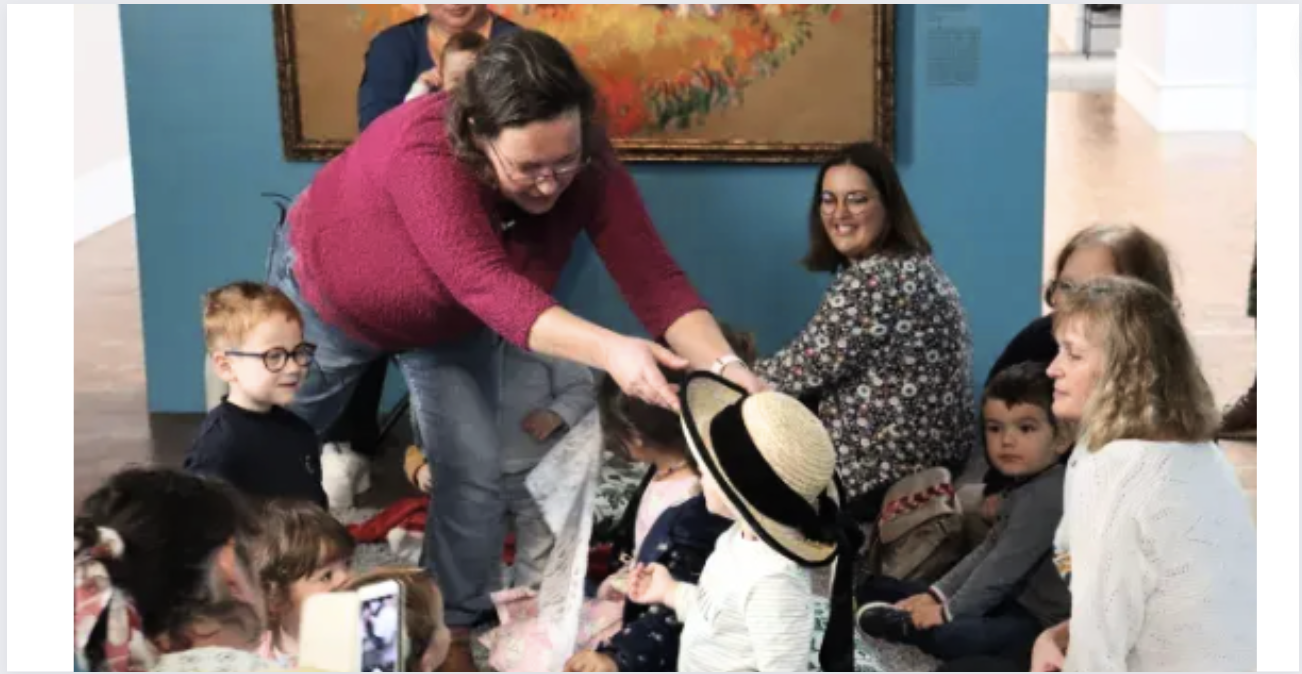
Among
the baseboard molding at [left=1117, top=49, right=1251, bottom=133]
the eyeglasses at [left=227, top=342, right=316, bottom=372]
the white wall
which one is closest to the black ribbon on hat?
the eyeglasses at [left=227, top=342, right=316, bottom=372]

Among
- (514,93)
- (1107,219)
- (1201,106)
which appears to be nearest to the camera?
(514,93)

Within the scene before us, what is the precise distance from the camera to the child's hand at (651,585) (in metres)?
2.65

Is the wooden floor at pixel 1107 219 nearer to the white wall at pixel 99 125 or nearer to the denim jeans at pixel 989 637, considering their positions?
the white wall at pixel 99 125

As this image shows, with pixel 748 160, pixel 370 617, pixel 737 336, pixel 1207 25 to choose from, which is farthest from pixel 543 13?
pixel 1207 25

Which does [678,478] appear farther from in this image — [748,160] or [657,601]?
[748,160]

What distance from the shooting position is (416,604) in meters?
2.88

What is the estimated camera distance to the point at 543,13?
4.09m

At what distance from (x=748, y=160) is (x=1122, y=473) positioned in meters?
1.58

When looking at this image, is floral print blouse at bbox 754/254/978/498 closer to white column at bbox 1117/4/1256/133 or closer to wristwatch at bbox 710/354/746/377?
wristwatch at bbox 710/354/746/377

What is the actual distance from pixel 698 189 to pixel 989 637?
1317 millimetres

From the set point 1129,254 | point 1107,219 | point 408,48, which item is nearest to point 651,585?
point 1129,254

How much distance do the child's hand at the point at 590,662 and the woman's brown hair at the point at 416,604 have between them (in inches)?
8.4

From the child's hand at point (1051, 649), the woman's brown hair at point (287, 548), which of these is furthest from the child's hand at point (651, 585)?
the child's hand at point (1051, 649)

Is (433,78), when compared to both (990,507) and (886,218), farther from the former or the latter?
(990,507)
